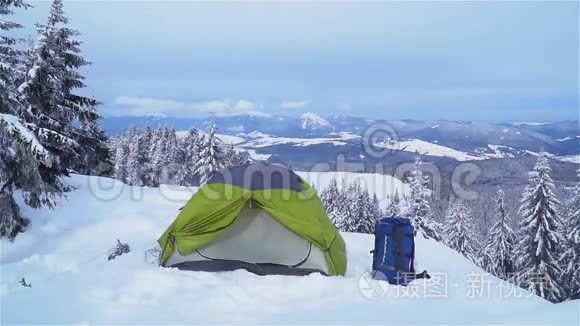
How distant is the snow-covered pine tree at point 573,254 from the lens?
82.0 feet

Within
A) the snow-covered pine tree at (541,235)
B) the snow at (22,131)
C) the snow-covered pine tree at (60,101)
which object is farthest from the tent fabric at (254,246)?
the snow-covered pine tree at (541,235)

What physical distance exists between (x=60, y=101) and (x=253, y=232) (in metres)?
10.4

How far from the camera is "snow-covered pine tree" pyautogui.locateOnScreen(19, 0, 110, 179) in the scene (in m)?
13.0

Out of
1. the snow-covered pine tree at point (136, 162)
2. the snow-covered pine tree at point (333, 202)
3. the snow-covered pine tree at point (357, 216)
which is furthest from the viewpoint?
the snow-covered pine tree at point (333, 202)

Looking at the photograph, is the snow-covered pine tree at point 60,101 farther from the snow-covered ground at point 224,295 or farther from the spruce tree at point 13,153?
the snow-covered ground at point 224,295

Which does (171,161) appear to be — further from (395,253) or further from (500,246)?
(395,253)

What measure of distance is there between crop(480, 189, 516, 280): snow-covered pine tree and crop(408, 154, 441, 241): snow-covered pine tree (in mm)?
7583

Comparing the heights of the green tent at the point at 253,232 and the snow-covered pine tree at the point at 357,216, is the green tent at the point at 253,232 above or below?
above

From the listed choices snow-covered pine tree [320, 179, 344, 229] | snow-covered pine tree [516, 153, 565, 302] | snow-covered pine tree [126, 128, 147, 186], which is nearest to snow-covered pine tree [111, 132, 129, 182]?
snow-covered pine tree [126, 128, 147, 186]

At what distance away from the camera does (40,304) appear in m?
6.43

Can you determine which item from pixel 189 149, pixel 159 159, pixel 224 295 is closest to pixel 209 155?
pixel 159 159

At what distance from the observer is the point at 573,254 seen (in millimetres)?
25281

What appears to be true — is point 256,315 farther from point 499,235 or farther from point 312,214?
point 499,235

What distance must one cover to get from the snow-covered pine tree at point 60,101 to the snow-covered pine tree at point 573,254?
2503cm
